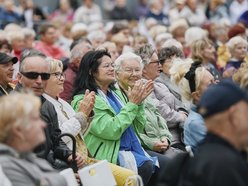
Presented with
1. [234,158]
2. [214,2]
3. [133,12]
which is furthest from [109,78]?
[133,12]

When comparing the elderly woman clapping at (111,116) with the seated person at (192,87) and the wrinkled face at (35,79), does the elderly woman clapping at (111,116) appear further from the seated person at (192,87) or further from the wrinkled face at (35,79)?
the wrinkled face at (35,79)

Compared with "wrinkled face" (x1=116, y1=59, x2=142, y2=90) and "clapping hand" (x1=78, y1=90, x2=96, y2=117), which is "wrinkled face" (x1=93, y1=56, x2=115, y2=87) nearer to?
"wrinkled face" (x1=116, y1=59, x2=142, y2=90)

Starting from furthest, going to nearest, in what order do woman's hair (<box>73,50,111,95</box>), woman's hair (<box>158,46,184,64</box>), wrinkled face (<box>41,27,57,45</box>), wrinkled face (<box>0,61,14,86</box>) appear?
wrinkled face (<box>41,27,57,45</box>), woman's hair (<box>158,46,184,64</box>), woman's hair (<box>73,50,111,95</box>), wrinkled face (<box>0,61,14,86</box>)

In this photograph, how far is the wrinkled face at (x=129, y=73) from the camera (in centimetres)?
1024

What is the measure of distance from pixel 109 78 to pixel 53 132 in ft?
4.83

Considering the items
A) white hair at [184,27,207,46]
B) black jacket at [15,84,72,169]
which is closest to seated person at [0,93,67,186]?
black jacket at [15,84,72,169]

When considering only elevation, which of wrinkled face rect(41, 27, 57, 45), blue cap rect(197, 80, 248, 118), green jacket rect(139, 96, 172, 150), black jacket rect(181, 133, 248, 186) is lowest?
wrinkled face rect(41, 27, 57, 45)

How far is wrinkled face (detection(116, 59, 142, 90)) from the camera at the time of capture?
10242mm

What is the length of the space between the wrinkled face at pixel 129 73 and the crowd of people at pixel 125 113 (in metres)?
0.01

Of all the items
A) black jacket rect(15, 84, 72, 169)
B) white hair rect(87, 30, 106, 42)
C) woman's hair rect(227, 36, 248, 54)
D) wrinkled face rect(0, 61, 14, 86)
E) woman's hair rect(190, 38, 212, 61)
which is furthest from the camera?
white hair rect(87, 30, 106, 42)

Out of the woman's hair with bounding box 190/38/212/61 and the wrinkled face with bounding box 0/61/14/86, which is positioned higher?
the wrinkled face with bounding box 0/61/14/86

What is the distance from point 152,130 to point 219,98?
15.9 ft

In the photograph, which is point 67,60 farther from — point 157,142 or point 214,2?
point 214,2

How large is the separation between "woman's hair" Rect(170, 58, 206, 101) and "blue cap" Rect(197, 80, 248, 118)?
13.4 ft
